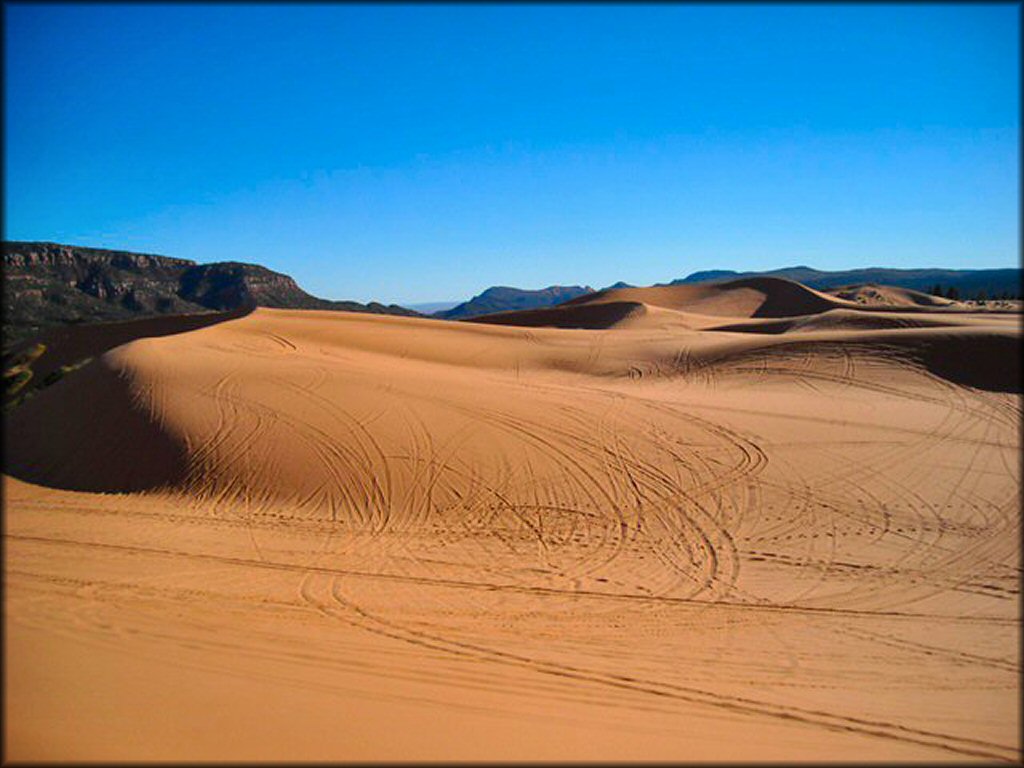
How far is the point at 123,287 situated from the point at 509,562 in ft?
258

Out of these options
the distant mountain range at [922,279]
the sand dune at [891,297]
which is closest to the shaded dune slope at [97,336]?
the sand dune at [891,297]

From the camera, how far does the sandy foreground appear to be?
3043mm

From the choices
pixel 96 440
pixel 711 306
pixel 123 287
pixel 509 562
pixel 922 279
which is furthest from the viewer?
pixel 922 279

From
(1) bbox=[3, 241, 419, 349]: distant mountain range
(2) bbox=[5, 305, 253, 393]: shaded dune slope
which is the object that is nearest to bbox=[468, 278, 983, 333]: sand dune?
(2) bbox=[5, 305, 253, 393]: shaded dune slope

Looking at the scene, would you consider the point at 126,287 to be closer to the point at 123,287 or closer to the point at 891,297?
the point at 123,287

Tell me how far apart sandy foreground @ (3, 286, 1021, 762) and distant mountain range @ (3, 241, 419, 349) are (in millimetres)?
45693

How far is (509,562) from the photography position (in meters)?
7.30

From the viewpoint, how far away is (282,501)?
9.22 m

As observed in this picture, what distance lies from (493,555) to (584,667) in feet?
9.32

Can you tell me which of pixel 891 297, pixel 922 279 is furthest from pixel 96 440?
pixel 922 279

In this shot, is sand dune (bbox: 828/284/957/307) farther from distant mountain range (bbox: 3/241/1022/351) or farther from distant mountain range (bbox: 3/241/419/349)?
distant mountain range (bbox: 3/241/419/349)

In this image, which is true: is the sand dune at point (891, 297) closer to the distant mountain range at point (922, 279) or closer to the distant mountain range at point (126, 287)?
the distant mountain range at point (126, 287)

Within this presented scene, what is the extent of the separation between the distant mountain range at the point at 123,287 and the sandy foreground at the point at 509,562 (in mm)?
45693

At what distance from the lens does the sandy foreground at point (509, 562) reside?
3043 mm
